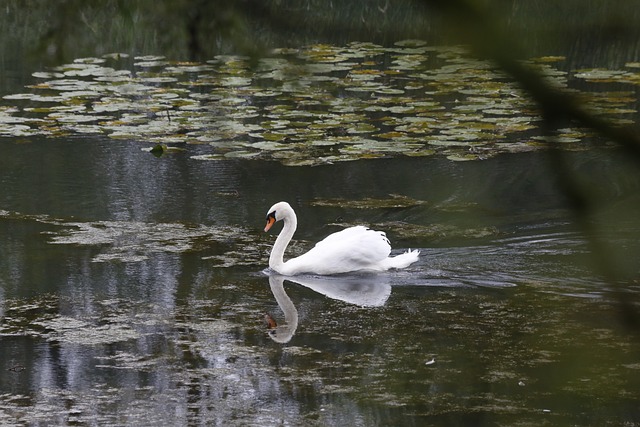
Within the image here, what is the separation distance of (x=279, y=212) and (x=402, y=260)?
0.96 m

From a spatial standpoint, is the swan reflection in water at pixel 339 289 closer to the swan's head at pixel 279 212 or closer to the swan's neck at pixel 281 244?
the swan's neck at pixel 281 244

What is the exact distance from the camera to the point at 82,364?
5402 mm

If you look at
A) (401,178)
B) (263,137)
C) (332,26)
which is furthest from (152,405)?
(263,137)

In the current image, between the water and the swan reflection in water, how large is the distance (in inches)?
0.8

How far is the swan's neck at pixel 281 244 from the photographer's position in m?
7.16

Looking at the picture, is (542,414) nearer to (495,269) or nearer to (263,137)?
(495,269)

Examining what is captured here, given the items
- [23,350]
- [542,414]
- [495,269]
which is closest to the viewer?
[542,414]

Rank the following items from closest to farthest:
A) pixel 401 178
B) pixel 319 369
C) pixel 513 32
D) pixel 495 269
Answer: pixel 513 32 < pixel 319 369 < pixel 495 269 < pixel 401 178

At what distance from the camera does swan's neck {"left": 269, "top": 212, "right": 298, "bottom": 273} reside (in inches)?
282

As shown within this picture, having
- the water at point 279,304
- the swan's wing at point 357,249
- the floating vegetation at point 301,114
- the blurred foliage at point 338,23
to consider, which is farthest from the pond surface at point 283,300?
the blurred foliage at point 338,23

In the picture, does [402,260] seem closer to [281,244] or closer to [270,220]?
[281,244]

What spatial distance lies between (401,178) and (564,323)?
3.58m

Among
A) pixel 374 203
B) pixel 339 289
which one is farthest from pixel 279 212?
pixel 374 203

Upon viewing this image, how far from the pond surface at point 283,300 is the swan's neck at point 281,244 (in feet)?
0.31
